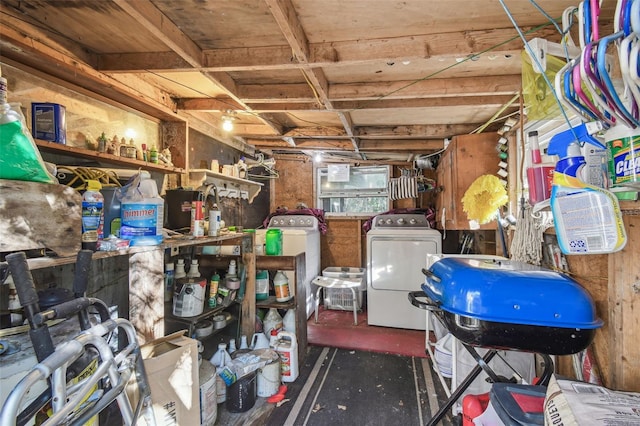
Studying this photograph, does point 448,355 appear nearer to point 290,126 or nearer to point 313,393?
point 313,393

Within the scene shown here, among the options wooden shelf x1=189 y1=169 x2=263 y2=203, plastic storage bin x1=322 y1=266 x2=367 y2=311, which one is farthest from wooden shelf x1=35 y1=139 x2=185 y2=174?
plastic storage bin x1=322 y1=266 x2=367 y2=311

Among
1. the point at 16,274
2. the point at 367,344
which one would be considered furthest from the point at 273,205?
the point at 16,274

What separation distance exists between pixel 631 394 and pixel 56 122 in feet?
7.75

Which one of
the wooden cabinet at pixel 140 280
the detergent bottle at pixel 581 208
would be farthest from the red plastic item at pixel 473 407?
the wooden cabinet at pixel 140 280

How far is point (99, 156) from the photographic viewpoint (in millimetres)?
1584

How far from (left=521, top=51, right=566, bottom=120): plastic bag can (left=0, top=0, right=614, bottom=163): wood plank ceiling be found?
23 centimetres

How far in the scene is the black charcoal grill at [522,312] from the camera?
941mm

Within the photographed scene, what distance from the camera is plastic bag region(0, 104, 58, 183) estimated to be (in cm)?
79

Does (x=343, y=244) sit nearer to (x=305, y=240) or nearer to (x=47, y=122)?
(x=305, y=240)

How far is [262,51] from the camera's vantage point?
165cm

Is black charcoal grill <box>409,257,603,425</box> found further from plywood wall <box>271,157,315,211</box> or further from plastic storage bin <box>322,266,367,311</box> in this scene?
plywood wall <box>271,157,315,211</box>

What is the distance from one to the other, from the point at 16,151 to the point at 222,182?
2.32 m

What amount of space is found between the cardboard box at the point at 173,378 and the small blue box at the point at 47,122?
3.51 feet

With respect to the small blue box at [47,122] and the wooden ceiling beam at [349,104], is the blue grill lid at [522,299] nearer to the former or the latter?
the wooden ceiling beam at [349,104]
